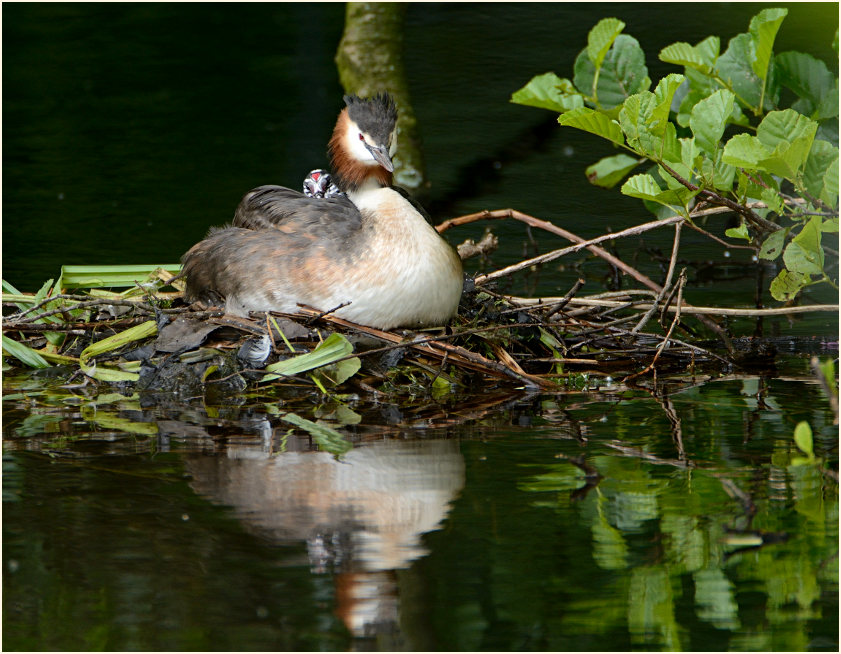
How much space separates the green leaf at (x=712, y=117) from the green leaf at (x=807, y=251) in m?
0.42

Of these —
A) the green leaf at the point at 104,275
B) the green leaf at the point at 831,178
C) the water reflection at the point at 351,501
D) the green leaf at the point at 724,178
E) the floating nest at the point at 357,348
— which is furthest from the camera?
the green leaf at the point at 104,275

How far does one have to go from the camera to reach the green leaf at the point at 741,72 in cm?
511

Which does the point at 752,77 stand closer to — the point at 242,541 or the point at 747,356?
the point at 747,356

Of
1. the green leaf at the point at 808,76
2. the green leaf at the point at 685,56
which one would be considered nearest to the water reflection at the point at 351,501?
the green leaf at the point at 685,56

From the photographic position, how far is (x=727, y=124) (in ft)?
15.7

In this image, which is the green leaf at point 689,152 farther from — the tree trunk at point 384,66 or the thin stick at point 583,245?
the tree trunk at point 384,66

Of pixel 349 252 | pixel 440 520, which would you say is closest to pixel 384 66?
pixel 349 252

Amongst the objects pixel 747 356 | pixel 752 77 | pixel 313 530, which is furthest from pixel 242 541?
pixel 752 77

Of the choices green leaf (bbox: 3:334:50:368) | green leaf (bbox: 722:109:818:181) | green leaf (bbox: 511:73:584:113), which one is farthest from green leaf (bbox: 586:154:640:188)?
green leaf (bbox: 3:334:50:368)

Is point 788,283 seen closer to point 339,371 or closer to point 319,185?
point 339,371

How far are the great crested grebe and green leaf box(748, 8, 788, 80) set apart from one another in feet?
4.66

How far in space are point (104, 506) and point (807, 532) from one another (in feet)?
6.11

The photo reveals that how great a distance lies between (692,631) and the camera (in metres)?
2.62

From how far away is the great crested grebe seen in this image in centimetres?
469
